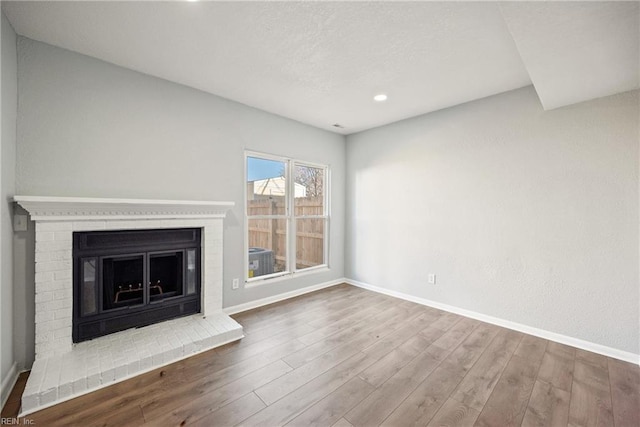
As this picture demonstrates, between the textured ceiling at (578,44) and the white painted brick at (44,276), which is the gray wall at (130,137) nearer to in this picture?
the white painted brick at (44,276)

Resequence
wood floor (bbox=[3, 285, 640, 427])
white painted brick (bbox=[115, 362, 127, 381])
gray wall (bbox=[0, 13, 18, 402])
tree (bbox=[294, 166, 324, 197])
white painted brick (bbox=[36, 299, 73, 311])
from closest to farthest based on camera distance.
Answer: wood floor (bbox=[3, 285, 640, 427]) → gray wall (bbox=[0, 13, 18, 402]) → white painted brick (bbox=[115, 362, 127, 381]) → white painted brick (bbox=[36, 299, 73, 311]) → tree (bbox=[294, 166, 324, 197])

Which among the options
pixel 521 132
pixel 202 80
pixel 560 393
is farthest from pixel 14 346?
→ pixel 521 132

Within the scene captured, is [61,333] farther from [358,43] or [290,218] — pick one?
[358,43]

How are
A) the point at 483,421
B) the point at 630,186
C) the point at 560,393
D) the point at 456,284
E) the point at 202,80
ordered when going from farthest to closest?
the point at 456,284 → the point at 202,80 → the point at 630,186 → the point at 560,393 → the point at 483,421

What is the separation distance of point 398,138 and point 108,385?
411 centimetres

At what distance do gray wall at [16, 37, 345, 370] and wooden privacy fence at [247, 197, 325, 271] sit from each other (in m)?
0.31

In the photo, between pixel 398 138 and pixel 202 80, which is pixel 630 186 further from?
pixel 202 80

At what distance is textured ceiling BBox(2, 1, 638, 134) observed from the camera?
1.68 meters

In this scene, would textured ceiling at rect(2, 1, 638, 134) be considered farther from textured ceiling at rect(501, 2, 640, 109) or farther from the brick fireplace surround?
the brick fireplace surround

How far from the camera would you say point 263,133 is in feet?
11.6

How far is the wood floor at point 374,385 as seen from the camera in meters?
1.66

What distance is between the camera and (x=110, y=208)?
89.9 inches

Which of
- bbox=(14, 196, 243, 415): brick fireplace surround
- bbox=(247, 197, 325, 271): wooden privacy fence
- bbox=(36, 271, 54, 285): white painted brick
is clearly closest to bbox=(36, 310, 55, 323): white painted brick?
bbox=(14, 196, 243, 415): brick fireplace surround

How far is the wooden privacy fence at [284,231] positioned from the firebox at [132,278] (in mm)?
872
